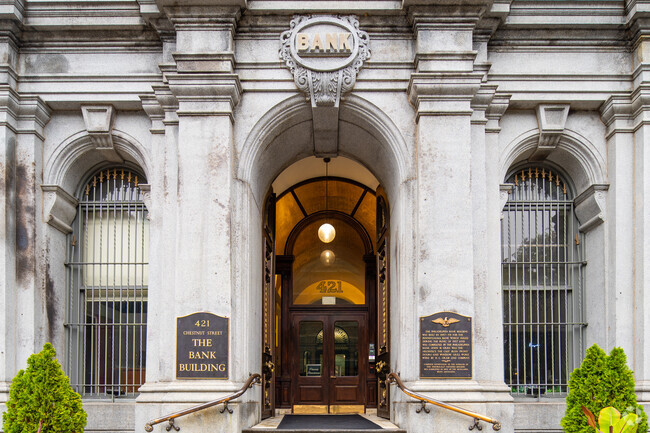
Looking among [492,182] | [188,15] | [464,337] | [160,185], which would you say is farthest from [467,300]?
[188,15]

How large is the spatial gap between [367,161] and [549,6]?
371 centimetres

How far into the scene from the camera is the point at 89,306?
12.2m

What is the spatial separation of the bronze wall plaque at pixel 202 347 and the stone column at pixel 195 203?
9 centimetres

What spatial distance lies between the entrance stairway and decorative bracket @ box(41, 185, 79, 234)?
4258 millimetres


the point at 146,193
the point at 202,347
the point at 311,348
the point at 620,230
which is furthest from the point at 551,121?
the point at 311,348

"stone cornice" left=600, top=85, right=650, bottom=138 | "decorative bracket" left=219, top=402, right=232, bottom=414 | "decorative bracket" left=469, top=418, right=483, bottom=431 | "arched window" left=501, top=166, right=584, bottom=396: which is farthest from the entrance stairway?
"stone cornice" left=600, top=85, right=650, bottom=138

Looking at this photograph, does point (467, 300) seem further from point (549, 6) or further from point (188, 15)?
point (188, 15)

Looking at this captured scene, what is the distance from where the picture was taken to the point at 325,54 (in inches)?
429

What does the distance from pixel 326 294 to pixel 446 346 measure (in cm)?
619

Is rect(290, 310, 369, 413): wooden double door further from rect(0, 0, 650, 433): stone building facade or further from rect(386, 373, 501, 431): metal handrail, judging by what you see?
rect(386, 373, 501, 431): metal handrail

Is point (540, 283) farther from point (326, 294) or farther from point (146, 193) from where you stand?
point (146, 193)

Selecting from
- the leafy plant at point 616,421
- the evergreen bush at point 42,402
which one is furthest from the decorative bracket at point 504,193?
the evergreen bush at point 42,402

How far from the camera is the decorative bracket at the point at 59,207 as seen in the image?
1150cm

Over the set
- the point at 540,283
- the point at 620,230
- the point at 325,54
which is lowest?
the point at 540,283
